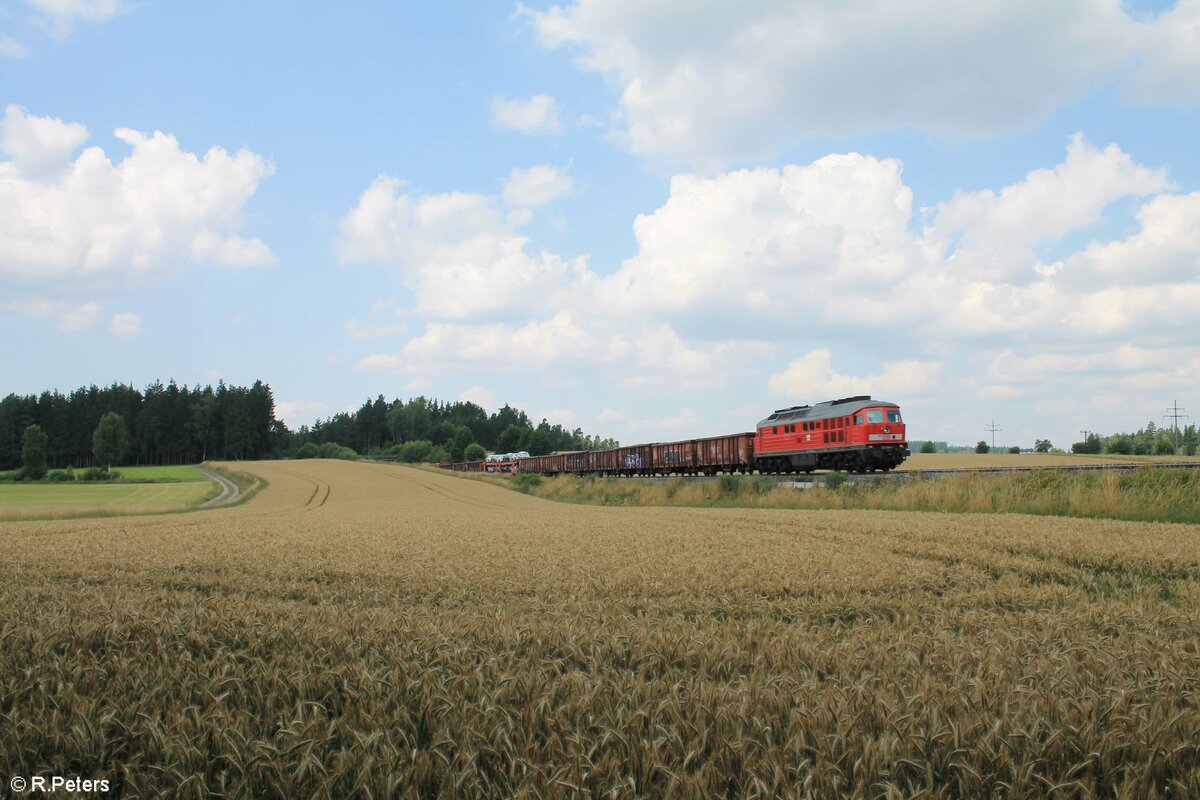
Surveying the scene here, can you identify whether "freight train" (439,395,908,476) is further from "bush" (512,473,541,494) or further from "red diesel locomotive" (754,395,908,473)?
"bush" (512,473,541,494)

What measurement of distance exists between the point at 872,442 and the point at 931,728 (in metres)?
38.2

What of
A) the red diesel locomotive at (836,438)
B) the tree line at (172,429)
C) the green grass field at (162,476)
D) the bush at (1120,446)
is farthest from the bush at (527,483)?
the tree line at (172,429)

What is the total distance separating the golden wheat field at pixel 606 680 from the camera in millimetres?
1874

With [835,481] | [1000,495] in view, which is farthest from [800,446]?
[1000,495]

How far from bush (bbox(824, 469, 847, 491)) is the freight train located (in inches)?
385

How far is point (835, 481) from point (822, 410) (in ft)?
49.9

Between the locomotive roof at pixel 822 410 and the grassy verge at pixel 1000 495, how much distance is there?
31.8 ft

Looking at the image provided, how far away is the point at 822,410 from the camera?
42.7 metres

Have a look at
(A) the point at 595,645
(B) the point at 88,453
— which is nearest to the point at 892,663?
(A) the point at 595,645

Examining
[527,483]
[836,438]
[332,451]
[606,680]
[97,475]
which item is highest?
[836,438]

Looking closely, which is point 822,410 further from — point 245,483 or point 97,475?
point 97,475

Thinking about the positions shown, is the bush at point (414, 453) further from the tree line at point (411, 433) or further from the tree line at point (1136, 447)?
the tree line at point (1136, 447)

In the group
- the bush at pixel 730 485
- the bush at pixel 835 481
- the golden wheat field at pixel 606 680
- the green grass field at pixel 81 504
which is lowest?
the green grass field at pixel 81 504

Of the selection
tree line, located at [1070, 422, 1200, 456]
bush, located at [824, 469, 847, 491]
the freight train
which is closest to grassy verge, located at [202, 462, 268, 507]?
bush, located at [824, 469, 847, 491]
